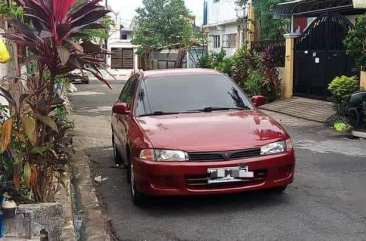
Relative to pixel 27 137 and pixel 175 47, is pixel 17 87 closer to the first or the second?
pixel 27 137

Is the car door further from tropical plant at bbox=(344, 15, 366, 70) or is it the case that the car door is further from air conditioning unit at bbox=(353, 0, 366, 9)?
air conditioning unit at bbox=(353, 0, 366, 9)

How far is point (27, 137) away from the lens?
4117 millimetres

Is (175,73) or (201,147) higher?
(175,73)

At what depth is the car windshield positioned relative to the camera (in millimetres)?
6504

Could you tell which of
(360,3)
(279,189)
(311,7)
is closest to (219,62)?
(311,7)

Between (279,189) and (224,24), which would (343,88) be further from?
(224,24)

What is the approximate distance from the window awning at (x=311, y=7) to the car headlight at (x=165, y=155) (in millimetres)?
12272

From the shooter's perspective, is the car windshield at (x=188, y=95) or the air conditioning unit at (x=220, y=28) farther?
the air conditioning unit at (x=220, y=28)

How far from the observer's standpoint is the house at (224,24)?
1096 inches

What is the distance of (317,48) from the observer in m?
16.2

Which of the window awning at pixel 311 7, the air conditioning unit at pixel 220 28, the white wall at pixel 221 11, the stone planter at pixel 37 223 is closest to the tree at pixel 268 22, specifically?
the window awning at pixel 311 7

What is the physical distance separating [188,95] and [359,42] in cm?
627

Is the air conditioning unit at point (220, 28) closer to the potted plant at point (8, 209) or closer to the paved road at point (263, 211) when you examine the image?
the paved road at point (263, 211)

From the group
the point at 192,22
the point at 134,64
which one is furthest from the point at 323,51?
the point at 134,64
